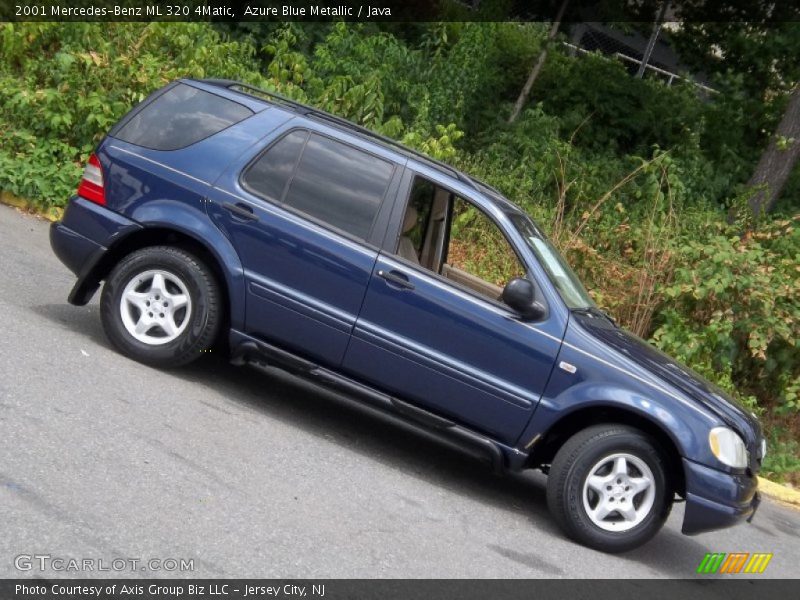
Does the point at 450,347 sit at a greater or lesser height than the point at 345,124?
lesser

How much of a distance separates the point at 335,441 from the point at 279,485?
4.17ft

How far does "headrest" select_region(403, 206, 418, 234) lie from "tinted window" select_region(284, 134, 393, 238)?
20 cm

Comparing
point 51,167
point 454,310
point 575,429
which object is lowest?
point 51,167

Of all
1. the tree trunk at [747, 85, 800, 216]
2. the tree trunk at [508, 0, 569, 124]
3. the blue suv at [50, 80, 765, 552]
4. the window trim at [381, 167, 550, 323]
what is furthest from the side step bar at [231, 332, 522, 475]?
the tree trunk at [508, 0, 569, 124]

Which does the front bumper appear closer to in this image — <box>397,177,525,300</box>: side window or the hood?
the hood

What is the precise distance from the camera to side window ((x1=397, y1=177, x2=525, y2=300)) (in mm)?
7371

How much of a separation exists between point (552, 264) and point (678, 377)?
1.10 m

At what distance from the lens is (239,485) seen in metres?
5.99

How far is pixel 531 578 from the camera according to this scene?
600 cm

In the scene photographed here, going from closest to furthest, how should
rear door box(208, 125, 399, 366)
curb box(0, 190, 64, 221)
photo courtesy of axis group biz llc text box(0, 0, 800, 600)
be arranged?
1. photo courtesy of axis group biz llc text box(0, 0, 800, 600)
2. rear door box(208, 125, 399, 366)
3. curb box(0, 190, 64, 221)

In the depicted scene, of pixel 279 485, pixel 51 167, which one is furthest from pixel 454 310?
pixel 51 167

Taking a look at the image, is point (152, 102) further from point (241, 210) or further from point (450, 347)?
point (450, 347)

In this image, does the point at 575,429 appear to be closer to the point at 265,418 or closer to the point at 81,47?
the point at 265,418

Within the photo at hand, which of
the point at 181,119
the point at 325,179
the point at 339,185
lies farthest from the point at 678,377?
the point at 181,119
